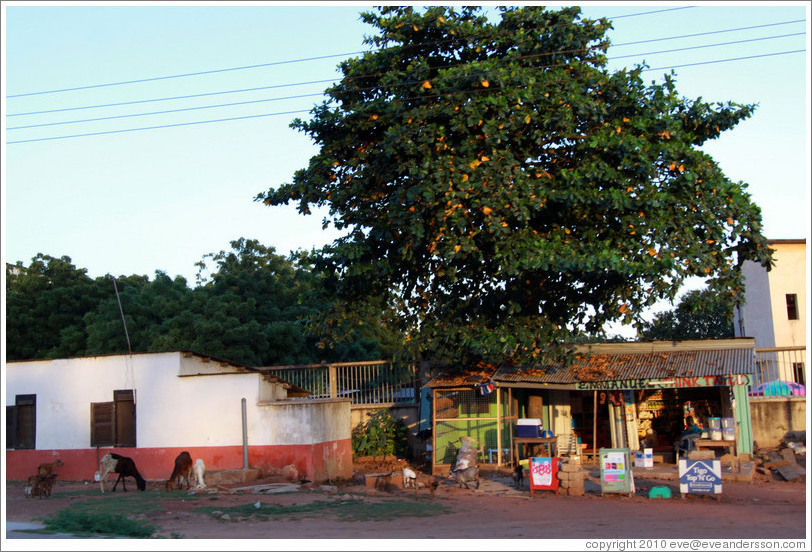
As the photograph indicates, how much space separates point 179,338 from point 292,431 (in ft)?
41.0

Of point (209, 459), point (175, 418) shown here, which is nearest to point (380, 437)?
point (209, 459)

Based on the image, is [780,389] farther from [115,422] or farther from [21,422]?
[21,422]

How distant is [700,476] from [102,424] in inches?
576

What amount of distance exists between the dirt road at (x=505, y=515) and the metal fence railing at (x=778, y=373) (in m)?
3.72

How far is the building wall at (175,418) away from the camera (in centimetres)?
1897

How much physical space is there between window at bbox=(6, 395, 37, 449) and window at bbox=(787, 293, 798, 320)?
29.4m

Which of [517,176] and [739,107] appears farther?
[739,107]

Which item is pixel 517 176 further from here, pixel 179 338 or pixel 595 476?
pixel 179 338

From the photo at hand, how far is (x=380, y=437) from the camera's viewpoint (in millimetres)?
22094

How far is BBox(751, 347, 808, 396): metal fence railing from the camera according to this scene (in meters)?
20.6

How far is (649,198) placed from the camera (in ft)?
52.7

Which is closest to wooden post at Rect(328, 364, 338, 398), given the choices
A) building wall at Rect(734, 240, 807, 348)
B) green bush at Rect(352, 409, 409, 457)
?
green bush at Rect(352, 409, 409, 457)

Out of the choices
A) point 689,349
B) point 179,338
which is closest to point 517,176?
point 689,349

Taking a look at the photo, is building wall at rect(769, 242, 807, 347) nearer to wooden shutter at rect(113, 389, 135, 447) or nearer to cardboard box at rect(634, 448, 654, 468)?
cardboard box at rect(634, 448, 654, 468)
